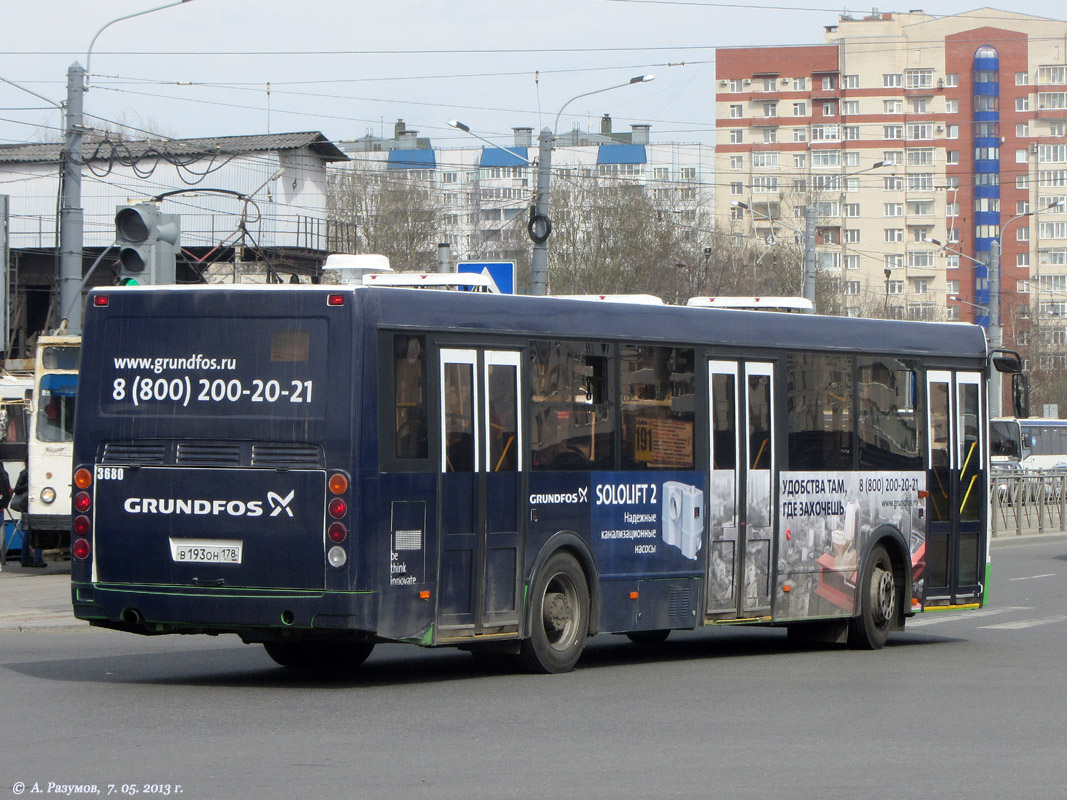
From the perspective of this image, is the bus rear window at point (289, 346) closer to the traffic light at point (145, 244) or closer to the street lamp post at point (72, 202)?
the traffic light at point (145, 244)

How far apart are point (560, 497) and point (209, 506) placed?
105 inches

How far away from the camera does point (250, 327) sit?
35.4 ft

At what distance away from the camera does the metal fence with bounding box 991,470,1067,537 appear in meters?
35.4

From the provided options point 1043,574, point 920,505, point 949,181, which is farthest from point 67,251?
point 949,181

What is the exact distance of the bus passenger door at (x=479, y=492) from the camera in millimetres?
11094

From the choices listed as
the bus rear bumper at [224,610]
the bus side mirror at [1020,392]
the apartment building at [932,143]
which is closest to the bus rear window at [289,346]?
the bus rear bumper at [224,610]

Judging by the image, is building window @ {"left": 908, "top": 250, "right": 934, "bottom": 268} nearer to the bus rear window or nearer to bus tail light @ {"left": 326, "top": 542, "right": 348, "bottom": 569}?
the bus rear window

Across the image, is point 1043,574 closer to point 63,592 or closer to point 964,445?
point 964,445

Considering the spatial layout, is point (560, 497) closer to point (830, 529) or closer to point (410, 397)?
point (410, 397)

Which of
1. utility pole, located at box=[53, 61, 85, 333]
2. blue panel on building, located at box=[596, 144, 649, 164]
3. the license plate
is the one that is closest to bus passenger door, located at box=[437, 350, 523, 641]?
the license plate

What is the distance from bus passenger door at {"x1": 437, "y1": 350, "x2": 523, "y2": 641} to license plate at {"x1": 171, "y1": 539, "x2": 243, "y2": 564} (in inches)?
54.0

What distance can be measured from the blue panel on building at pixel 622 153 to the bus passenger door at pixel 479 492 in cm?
11791

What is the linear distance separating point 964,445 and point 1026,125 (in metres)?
113

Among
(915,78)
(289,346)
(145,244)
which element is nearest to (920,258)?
(915,78)
